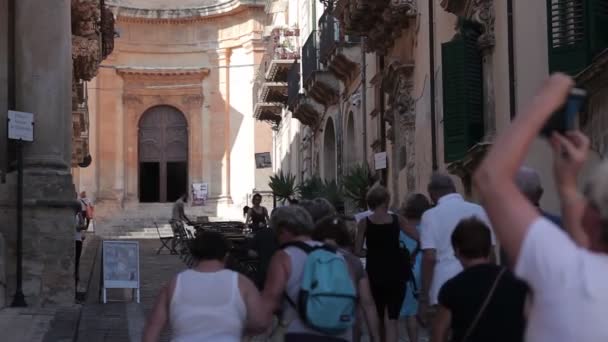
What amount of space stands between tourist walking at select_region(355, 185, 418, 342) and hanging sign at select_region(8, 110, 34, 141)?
5.63 m

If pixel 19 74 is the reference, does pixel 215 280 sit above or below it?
below

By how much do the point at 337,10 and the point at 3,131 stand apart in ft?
33.2

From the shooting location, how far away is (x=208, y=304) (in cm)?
539

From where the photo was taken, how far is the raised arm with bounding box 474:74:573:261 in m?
2.93

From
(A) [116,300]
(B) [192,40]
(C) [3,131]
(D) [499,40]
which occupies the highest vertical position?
(B) [192,40]

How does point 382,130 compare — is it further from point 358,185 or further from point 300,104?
point 300,104

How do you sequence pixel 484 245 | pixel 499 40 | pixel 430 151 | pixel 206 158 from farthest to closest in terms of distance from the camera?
pixel 206 158
pixel 430 151
pixel 499 40
pixel 484 245

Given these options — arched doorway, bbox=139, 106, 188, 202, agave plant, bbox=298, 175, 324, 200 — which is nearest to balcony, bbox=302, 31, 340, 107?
agave plant, bbox=298, 175, 324, 200

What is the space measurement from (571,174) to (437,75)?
44.5 feet

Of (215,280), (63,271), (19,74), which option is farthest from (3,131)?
(215,280)

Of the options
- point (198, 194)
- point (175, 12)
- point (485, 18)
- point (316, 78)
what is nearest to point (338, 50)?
point (316, 78)

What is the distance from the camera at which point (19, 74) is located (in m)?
14.2

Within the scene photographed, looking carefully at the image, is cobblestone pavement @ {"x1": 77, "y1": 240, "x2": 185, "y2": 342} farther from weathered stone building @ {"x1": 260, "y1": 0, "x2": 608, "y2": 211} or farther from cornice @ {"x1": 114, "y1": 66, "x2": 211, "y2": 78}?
cornice @ {"x1": 114, "y1": 66, "x2": 211, "y2": 78}

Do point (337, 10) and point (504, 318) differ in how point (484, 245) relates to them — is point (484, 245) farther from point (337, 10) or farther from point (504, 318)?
point (337, 10)
